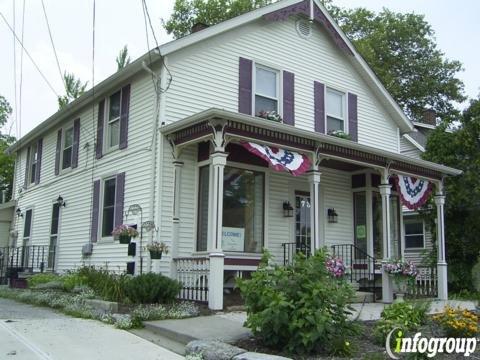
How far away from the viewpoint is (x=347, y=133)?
15414 millimetres

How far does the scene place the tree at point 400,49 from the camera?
33.4 m

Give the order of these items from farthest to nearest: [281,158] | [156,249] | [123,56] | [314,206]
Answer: [123,56], [314,206], [281,158], [156,249]

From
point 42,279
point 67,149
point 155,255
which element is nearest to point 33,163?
point 67,149

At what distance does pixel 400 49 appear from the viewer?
35031 mm

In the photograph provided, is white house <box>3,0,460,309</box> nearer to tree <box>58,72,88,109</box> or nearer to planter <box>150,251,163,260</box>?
planter <box>150,251,163,260</box>

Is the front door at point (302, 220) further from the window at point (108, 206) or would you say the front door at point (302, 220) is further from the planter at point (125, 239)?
the window at point (108, 206)

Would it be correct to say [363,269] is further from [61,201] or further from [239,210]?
[61,201]

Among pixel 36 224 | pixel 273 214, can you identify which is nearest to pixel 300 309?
pixel 273 214

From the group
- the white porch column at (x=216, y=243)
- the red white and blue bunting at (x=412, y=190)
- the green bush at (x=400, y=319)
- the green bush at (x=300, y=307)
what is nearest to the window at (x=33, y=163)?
the white porch column at (x=216, y=243)

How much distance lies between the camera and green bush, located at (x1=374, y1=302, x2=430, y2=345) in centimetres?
689

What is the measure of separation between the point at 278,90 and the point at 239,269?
511cm

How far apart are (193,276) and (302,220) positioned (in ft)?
13.8

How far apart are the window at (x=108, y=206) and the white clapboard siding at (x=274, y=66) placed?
9.17ft

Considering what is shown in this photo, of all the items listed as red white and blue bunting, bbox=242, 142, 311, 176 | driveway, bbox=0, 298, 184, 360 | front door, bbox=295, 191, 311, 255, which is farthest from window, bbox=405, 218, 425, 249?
driveway, bbox=0, 298, 184, 360
